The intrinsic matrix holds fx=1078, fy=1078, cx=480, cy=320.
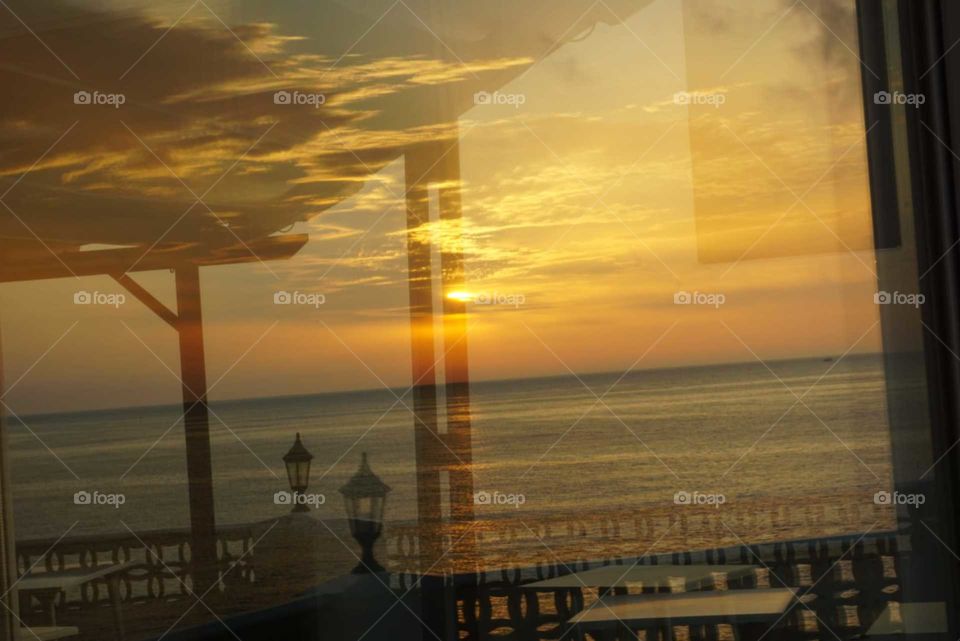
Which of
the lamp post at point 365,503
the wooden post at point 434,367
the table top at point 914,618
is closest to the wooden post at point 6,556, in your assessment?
the lamp post at point 365,503

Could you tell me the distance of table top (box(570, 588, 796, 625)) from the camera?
2359 mm

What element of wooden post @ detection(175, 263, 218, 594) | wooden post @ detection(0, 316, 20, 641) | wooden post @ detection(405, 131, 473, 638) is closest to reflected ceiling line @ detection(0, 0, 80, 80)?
wooden post @ detection(175, 263, 218, 594)

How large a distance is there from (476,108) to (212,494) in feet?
3.42

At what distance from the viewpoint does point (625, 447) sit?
91.4 inches

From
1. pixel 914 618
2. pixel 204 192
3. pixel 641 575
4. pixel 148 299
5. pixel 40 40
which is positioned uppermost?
pixel 40 40

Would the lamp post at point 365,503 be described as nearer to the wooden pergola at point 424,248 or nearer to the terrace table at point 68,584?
the wooden pergola at point 424,248

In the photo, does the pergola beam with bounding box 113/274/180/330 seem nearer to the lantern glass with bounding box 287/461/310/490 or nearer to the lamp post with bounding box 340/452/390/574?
the lantern glass with bounding box 287/461/310/490

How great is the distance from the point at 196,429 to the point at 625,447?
95 centimetres

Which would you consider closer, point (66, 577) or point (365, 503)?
point (365, 503)

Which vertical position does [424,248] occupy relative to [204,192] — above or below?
below

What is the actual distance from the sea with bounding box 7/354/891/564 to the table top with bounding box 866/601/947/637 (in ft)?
0.66

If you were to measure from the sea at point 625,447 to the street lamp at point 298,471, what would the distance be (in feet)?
0.05

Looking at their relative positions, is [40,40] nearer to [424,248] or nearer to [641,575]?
[424,248]

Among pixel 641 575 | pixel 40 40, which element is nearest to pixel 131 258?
pixel 40 40
